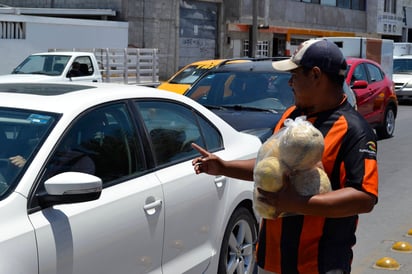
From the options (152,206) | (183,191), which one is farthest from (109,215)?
(183,191)

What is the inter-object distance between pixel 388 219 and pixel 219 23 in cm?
2995

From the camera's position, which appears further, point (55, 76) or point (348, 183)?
point (55, 76)

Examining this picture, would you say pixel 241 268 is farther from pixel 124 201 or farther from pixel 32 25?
pixel 32 25

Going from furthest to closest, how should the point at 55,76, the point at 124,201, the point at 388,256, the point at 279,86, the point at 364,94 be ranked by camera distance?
the point at 55,76 → the point at 364,94 → the point at 279,86 → the point at 388,256 → the point at 124,201

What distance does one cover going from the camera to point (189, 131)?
490cm

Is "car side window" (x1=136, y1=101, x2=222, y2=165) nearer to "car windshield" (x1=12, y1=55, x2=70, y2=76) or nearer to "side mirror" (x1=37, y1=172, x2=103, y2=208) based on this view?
"side mirror" (x1=37, y1=172, x2=103, y2=208)

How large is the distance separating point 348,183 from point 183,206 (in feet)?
5.49

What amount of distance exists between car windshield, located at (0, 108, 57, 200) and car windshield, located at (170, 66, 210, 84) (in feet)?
35.1

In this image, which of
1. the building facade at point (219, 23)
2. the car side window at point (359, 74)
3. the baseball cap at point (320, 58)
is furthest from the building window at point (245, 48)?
the baseball cap at point (320, 58)

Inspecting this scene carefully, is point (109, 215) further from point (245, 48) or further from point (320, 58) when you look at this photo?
point (245, 48)

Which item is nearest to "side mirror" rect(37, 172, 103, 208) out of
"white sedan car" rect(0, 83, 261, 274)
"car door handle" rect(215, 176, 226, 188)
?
"white sedan car" rect(0, 83, 261, 274)

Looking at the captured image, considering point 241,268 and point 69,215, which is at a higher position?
point 69,215

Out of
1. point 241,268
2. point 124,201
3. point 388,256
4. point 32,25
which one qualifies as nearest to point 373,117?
point 388,256

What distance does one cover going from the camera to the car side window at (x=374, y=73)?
48.1 feet
